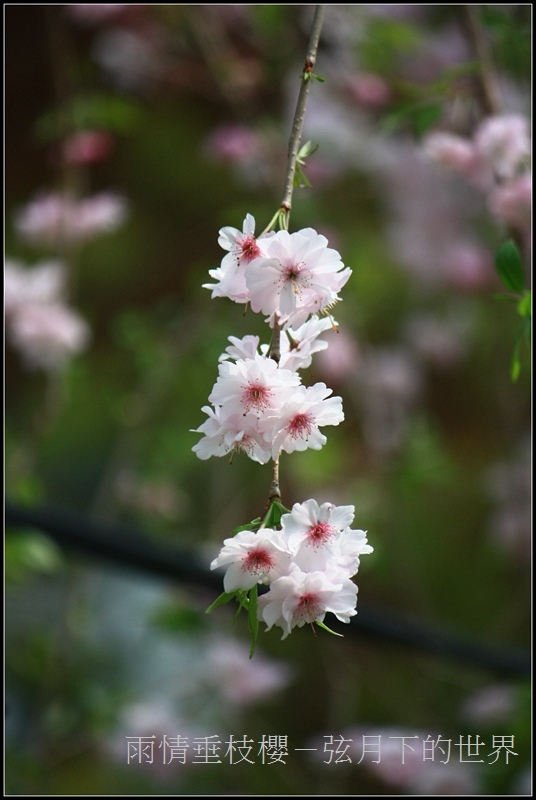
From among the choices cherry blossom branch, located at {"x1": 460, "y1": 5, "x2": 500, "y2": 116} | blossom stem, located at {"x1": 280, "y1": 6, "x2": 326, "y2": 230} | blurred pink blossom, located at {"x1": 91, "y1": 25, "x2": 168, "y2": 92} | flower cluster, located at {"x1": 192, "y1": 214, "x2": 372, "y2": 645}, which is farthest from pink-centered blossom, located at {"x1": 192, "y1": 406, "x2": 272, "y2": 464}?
blurred pink blossom, located at {"x1": 91, "y1": 25, "x2": 168, "y2": 92}

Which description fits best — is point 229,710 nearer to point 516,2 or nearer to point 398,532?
point 398,532

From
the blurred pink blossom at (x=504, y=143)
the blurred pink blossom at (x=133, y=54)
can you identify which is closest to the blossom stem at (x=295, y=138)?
the blurred pink blossom at (x=504, y=143)

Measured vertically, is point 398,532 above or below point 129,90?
below

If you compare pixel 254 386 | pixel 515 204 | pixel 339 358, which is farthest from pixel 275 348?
pixel 339 358

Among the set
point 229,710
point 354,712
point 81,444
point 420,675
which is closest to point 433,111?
point 229,710

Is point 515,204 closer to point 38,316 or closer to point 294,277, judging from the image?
point 294,277

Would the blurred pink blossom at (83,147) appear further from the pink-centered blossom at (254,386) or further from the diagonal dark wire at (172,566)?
the pink-centered blossom at (254,386)
